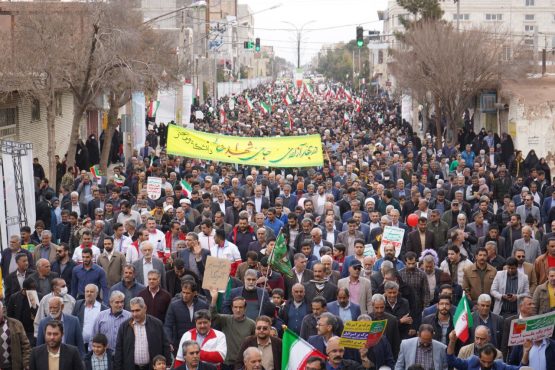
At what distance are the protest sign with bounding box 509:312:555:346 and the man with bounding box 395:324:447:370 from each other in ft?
2.00

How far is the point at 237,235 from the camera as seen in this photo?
1633cm

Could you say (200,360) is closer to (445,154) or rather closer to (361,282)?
(361,282)

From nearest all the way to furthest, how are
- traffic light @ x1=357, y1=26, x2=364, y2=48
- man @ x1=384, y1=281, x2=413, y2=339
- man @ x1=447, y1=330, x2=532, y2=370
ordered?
1. man @ x1=447, y1=330, x2=532, y2=370
2. man @ x1=384, y1=281, x2=413, y2=339
3. traffic light @ x1=357, y1=26, x2=364, y2=48

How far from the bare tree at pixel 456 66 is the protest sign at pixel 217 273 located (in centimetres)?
3088

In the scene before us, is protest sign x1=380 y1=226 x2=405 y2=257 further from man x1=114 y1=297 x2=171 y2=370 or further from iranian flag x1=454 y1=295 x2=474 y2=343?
man x1=114 y1=297 x2=171 y2=370

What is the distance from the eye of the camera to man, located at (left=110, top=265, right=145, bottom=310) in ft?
40.2

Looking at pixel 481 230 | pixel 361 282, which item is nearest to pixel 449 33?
pixel 481 230

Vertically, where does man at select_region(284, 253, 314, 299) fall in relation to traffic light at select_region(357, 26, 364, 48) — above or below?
below

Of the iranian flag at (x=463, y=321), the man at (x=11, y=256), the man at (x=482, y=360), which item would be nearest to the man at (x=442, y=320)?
the iranian flag at (x=463, y=321)

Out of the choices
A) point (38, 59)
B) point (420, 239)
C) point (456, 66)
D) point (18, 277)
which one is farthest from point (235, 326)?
point (456, 66)

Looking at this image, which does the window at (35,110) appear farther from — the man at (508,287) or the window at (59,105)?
the man at (508,287)

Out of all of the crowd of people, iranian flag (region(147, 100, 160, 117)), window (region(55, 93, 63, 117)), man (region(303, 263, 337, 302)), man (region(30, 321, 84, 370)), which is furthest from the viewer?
iranian flag (region(147, 100, 160, 117))

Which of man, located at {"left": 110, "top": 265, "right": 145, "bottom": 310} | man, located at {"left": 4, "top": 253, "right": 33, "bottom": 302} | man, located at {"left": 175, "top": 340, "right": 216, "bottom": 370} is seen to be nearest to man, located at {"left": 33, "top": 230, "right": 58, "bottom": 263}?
man, located at {"left": 4, "top": 253, "right": 33, "bottom": 302}

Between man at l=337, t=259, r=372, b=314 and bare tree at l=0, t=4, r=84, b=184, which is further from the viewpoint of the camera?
bare tree at l=0, t=4, r=84, b=184
